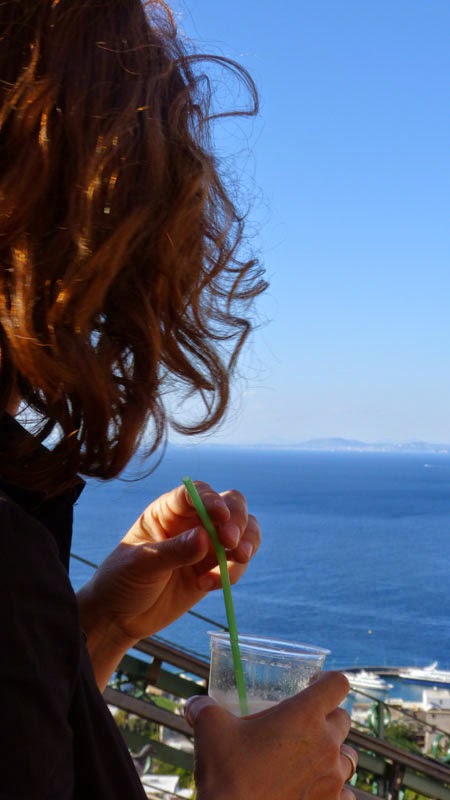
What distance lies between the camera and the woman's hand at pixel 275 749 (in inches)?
31.7

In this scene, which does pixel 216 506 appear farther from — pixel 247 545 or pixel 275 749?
pixel 275 749

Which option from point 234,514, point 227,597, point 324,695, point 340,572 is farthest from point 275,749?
point 340,572

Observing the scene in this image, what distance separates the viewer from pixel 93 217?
32.5 inches

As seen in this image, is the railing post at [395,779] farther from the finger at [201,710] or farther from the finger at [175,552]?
the finger at [201,710]

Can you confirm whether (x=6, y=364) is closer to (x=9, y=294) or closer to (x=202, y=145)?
(x=9, y=294)

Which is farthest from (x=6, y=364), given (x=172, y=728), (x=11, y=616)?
(x=172, y=728)

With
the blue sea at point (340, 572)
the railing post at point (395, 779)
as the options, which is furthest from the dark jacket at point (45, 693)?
the blue sea at point (340, 572)

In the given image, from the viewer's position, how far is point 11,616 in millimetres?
616

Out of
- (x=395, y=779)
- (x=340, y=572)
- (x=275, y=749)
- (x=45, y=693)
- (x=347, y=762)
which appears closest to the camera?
(x=45, y=693)

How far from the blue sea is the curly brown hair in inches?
557

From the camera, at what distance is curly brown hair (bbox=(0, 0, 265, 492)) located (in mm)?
818

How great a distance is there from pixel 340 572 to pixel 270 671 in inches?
1796

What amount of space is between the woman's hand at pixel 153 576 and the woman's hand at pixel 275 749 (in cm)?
25

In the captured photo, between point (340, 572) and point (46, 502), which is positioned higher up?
point (46, 502)
